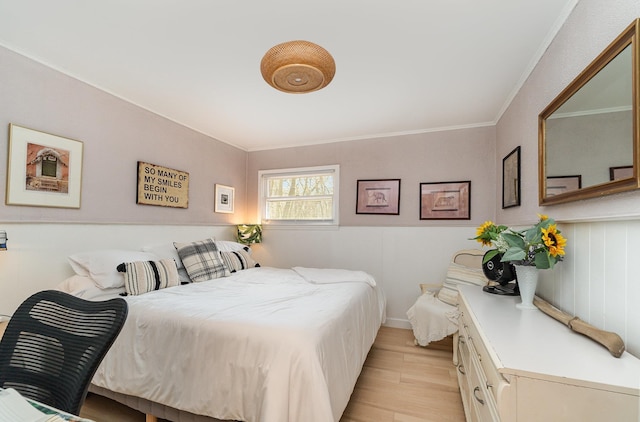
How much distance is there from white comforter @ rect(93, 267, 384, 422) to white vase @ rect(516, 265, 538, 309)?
104cm

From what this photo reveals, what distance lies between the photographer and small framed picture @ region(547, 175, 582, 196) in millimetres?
1409

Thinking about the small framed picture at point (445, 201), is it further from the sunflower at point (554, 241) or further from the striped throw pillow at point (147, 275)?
the striped throw pillow at point (147, 275)

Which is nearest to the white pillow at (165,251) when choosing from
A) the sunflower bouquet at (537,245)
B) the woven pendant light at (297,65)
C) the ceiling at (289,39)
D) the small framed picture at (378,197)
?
the ceiling at (289,39)

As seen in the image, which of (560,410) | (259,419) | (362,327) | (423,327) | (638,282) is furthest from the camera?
(423,327)

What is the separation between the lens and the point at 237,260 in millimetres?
3354

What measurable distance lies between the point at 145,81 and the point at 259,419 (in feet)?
8.68

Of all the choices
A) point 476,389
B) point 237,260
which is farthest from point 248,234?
point 476,389

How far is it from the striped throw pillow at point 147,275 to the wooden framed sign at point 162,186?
803mm

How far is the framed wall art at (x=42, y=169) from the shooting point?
6.53 feet

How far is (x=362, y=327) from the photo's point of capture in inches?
86.9

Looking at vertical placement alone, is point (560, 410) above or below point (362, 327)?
above

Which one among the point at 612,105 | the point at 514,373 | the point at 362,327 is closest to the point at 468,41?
the point at 612,105

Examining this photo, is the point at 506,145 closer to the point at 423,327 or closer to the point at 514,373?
the point at 423,327

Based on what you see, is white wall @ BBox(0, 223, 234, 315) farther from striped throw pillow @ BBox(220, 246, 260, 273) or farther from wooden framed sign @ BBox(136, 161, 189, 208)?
striped throw pillow @ BBox(220, 246, 260, 273)
